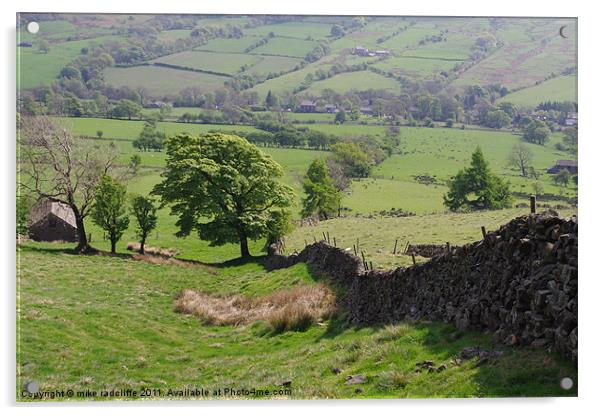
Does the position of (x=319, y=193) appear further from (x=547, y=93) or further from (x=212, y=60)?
(x=547, y=93)

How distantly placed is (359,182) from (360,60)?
8.91 meters

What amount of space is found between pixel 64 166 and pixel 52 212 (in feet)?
5.52

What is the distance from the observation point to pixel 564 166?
10.1 meters

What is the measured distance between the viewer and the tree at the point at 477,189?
14469mm

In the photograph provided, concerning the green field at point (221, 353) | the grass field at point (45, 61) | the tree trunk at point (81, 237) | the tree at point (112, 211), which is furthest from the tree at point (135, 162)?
the grass field at point (45, 61)

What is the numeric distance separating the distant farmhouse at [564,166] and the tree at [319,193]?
8.65 meters

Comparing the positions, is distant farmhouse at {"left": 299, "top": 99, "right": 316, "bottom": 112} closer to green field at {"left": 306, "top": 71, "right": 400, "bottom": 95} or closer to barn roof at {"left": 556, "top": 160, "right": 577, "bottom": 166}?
green field at {"left": 306, "top": 71, "right": 400, "bottom": 95}

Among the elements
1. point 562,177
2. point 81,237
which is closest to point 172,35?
point 562,177

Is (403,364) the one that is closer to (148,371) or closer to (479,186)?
(148,371)

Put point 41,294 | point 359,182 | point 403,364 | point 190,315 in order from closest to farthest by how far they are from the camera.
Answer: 1. point 403,364
2. point 41,294
3. point 190,315
4. point 359,182

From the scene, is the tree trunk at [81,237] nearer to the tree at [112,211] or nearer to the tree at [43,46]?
the tree at [112,211]

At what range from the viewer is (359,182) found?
66.2ft

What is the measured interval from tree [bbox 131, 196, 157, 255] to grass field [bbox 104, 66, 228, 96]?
8139 millimetres

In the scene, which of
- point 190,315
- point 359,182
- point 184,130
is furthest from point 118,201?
point 190,315
